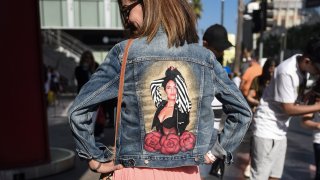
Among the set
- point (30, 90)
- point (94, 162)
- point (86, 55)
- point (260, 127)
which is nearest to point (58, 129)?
point (86, 55)

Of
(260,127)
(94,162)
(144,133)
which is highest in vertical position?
(144,133)

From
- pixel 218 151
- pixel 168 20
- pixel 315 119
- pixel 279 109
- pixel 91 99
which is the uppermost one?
pixel 168 20

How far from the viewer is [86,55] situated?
773cm

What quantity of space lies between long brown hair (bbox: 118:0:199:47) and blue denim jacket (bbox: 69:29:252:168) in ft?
0.09

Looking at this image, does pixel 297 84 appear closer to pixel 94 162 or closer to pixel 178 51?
pixel 178 51

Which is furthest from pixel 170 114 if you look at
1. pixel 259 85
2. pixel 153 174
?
pixel 259 85

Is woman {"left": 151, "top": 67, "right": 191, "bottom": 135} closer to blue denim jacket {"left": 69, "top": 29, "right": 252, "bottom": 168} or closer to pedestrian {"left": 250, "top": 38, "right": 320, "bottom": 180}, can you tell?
blue denim jacket {"left": 69, "top": 29, "right": 252, "bottom": 168}

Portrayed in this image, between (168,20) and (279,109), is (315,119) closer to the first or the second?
(279,109)

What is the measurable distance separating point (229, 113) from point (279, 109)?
1.57 meters

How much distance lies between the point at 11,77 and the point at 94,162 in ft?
11.9

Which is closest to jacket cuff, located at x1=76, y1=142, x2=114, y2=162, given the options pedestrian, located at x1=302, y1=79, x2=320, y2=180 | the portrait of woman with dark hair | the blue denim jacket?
the blue denim jacket

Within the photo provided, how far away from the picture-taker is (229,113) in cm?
174

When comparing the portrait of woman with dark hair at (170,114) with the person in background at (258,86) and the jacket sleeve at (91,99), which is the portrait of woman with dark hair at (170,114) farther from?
the person in background at (258,86)

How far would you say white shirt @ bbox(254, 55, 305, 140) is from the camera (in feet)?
9.45
